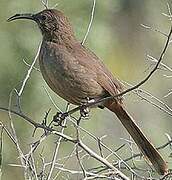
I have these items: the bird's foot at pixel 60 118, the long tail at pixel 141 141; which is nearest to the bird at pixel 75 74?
the long tail at pixel 141 141

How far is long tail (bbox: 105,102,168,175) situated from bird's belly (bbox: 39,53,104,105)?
0.69ft

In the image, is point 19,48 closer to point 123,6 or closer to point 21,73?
point 21,73

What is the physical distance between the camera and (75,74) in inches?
224

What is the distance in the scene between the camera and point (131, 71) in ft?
49.9

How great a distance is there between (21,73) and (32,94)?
0.33 m

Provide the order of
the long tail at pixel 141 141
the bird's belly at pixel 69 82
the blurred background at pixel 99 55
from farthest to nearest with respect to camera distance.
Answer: the blurred background at pixel 99 55 < the bird's belly at pixel 69 82 < the long tail at pixel 141 141

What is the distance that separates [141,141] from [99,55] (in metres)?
6.78

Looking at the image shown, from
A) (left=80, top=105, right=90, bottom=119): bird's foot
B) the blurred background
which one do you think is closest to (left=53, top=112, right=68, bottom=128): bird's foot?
(left=80, top=105, right=90, bottom=119): bird's foot

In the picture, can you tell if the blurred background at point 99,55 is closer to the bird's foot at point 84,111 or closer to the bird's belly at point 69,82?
the bird's belly at point 69,82

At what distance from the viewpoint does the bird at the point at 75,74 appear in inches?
220

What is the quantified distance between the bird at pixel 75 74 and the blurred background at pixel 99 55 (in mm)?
2375

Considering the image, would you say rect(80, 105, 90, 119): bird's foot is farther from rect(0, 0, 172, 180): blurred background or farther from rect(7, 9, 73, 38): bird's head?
rect(0, 0, 172, 180): blurred background

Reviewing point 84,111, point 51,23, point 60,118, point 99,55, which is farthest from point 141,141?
point 99,55

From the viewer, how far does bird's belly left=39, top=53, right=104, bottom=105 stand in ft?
18.3
